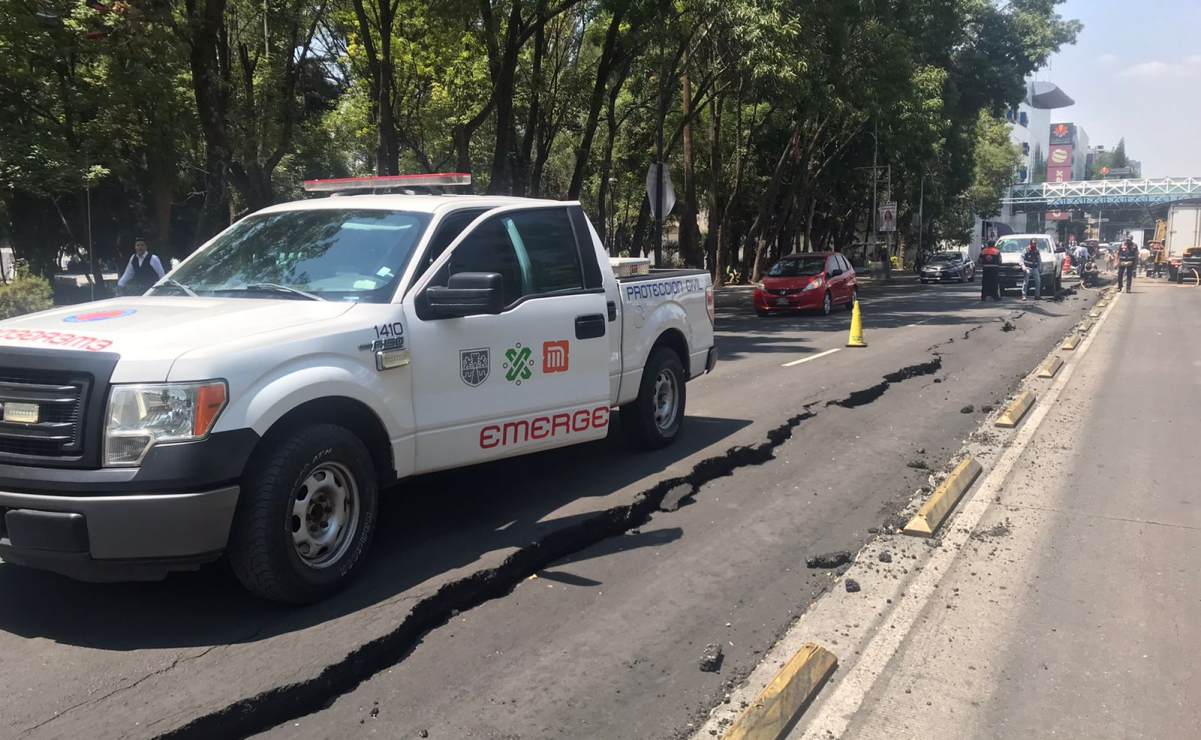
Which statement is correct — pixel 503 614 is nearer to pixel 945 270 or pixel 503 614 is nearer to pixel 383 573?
pixel 383 573

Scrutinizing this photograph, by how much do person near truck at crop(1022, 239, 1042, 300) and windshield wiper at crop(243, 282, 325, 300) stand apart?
26627 mm

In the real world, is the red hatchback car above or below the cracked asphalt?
above

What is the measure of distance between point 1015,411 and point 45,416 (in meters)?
8.88

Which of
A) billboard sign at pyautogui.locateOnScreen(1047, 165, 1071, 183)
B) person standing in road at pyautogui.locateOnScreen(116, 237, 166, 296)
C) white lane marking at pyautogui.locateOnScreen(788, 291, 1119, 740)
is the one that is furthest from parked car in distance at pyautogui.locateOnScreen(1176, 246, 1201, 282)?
billboard sign at pyautogui.locateOnScreen(1047, 165, 1071, 183)

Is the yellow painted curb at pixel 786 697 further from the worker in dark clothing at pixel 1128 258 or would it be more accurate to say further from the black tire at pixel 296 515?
the worker in dark clothing at pixel 1128 258

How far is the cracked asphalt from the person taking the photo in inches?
145

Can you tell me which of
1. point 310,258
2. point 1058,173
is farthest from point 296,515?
point 1058,173

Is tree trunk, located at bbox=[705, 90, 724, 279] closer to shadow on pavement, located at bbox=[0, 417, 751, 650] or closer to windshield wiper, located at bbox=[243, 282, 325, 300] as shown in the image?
shadow on pavement, located at bbox=[0, 417, 751, 650]

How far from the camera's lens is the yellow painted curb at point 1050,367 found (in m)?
13.0

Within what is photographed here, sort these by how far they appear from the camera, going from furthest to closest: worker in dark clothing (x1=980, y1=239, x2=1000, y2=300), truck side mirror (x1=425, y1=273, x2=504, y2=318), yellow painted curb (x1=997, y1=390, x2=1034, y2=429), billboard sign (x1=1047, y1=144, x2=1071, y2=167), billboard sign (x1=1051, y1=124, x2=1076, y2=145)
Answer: billboard sign (x1=1051, y1=124, x2=1076, y2=145)
billboard sign (x1=1047, y1=144, x2=1071, y2=167)
worker in dark clothing (x1=980, y1=239, x2=1000, y2=300)
yellow painted curb (x1=997, y1=390, x2=1034, y2=429)
truck side mirror (x1=425, y1=273, x2=504, y2=318)

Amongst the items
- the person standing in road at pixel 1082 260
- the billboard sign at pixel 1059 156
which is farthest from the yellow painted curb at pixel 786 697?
the billboard sign at pixel 1059 156

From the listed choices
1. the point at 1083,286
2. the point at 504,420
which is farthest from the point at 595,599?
the point at 1083,286

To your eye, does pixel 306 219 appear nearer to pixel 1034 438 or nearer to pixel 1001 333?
pixel 1034 438

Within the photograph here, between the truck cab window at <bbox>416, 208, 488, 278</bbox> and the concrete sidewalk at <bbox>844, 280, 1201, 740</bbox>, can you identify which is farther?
the truck cab window at <bbox>416, 208, 488, 278</bbox>
